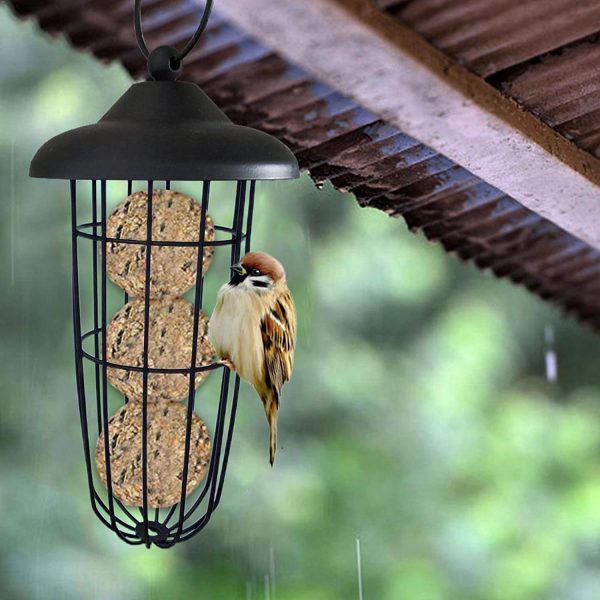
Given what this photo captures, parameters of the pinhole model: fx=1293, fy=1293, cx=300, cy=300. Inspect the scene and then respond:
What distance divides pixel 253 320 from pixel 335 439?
2962 millimetres

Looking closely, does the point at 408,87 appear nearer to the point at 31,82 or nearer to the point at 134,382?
the point at 134,382

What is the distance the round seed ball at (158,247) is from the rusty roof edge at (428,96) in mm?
279

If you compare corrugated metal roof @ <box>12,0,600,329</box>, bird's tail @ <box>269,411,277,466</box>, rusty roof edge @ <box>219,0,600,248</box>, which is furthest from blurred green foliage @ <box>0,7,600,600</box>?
bird's tail @ <box>269,411,277,466</box>

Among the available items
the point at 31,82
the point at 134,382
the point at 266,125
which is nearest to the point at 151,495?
the point at 134,382

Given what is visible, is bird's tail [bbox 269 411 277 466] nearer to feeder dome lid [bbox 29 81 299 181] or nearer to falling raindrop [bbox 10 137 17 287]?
feeder dome lid [bbox 29 81 299 181]

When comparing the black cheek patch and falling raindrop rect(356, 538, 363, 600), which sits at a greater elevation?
the black cheek patch

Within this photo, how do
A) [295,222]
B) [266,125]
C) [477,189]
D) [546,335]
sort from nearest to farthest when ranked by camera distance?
[266,125] → [477,189] → [295,222] → [546,335]

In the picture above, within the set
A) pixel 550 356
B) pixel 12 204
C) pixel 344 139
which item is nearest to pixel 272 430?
pixel 344 139

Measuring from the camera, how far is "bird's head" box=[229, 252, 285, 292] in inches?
66.3

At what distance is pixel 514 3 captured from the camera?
4.92 ft

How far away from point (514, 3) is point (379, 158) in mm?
495

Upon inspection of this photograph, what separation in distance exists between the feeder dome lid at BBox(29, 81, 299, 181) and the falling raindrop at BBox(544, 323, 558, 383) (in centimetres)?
374

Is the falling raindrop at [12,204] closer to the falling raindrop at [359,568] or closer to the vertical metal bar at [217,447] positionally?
the falling raindrop at [359,568]

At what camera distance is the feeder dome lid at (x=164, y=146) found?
134 cm
